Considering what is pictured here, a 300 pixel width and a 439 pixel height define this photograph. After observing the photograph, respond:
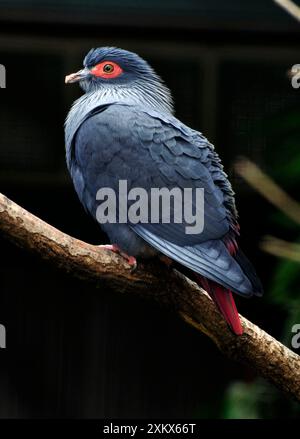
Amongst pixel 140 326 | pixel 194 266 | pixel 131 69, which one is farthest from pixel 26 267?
pixel 194 266

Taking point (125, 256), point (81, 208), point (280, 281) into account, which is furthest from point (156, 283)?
point (81, 208)

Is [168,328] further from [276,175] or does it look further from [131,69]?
[131,69]

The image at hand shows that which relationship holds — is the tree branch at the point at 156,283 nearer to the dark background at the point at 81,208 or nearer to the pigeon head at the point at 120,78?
the pigeon head at the point at 120,78

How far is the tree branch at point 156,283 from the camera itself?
2168mm

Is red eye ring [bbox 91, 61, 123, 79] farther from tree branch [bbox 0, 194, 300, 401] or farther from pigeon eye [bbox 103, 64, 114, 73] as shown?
tree branch [bbox 0, 194, 300, 401]

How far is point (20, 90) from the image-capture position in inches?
155

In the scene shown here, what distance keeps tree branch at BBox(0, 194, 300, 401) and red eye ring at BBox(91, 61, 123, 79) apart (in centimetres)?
50

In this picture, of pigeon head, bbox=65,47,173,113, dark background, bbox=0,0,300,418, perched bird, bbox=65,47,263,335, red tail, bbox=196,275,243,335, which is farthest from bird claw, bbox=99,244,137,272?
dark background, bbox=0,0,300,418

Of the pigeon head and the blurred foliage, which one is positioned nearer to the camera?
the pigeon head

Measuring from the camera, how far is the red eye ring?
253 cm

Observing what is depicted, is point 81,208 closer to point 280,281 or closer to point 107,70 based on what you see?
point 280,281

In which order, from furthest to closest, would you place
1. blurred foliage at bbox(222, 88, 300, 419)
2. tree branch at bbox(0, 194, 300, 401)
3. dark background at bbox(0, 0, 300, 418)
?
1. dark background at bbox(0, 0, 300, 418)
2. blurred foliage at bbox(222, 88, 300, 419)
3. tree branch at bbox(0, 194, 300, 401)

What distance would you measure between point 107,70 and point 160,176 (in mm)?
363

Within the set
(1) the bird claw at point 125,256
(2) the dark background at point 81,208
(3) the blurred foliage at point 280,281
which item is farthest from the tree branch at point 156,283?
(2) the dark background at point 81,208
